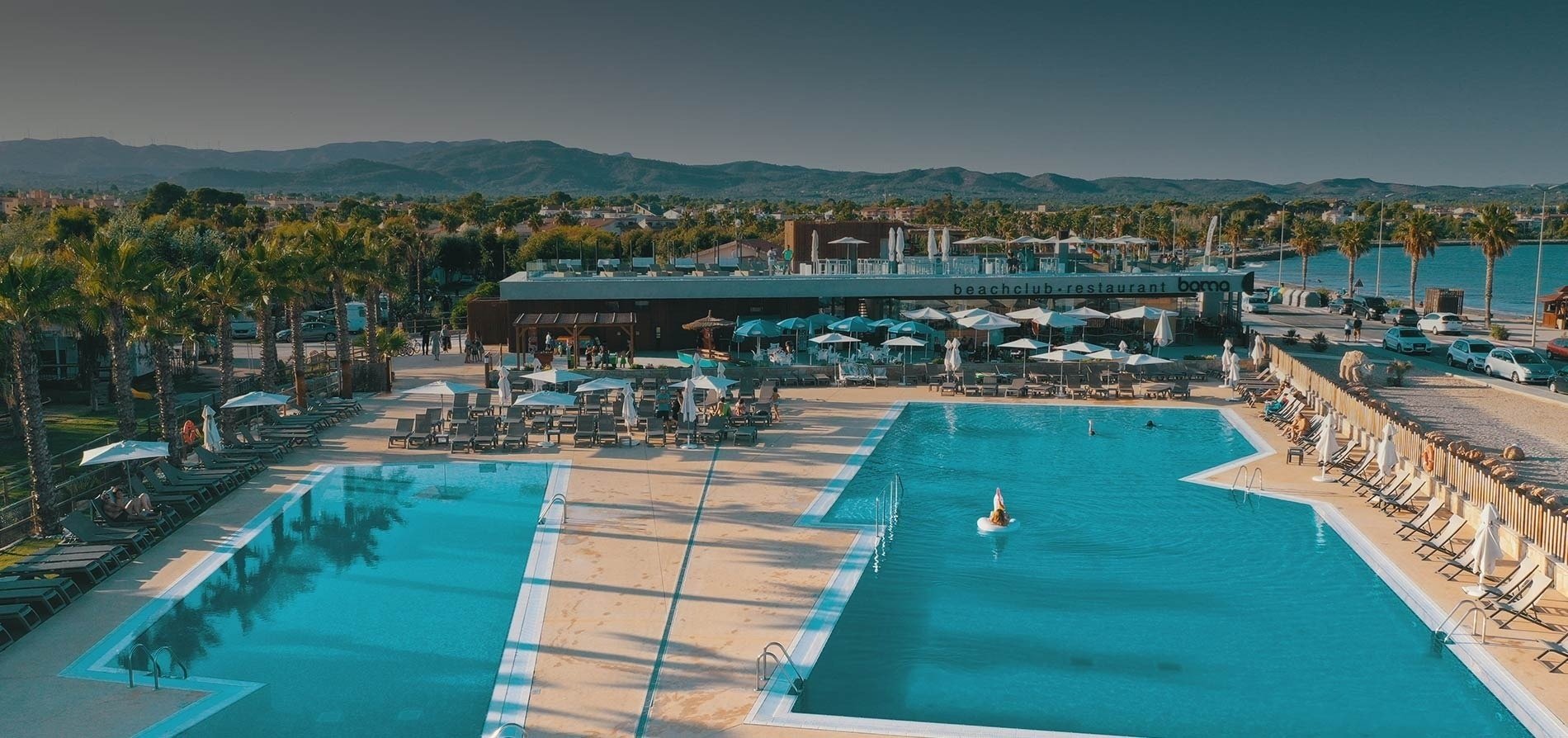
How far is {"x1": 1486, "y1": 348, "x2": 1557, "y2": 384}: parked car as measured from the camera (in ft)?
102

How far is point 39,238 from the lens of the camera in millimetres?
40656

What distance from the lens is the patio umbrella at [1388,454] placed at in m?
19.4

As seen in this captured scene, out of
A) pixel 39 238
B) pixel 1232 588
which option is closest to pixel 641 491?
pixel 1232 588

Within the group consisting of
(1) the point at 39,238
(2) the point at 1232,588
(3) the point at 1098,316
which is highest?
(1) the point at 39,238

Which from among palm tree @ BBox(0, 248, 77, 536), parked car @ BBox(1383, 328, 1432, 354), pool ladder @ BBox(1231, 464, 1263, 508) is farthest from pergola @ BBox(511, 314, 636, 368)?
parked car @ BBox(1383, 328, 1432, 354)

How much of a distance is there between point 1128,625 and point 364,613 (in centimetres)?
977

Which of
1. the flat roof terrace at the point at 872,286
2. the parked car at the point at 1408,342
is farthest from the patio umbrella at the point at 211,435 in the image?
the parked car at the point at 1408,342

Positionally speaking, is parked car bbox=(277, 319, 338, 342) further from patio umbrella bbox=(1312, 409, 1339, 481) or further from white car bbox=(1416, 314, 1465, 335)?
white car bbox=(1416, 314, 1465, 335)

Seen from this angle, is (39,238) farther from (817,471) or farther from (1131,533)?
(1131,533)

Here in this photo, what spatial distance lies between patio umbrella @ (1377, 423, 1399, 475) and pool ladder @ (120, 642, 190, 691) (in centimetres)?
1853

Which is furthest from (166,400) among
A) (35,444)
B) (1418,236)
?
(1418,236)

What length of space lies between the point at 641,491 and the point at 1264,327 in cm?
3557

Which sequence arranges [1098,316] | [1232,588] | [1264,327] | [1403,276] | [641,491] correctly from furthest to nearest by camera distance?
[1403,276]
[1264,327]
[1098,316]
[641,491]
[1232,588]

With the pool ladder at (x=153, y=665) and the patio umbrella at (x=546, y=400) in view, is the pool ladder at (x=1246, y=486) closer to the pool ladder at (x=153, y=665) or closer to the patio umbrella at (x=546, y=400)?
the patio umbrella at (x=546, y=400)
